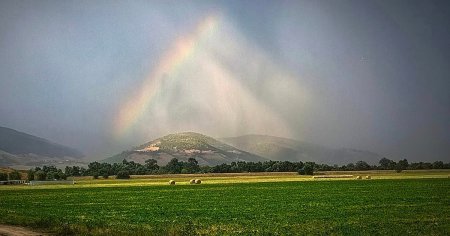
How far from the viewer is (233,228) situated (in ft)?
107

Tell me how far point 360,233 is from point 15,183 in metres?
151

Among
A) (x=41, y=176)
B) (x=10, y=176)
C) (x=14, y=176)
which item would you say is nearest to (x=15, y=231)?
(x=10, y=176)

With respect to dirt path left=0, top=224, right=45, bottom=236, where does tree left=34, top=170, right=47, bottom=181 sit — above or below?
above

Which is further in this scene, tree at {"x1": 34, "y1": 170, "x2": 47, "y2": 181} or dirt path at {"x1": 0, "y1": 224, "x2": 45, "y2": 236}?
tree at {"x1": 34, "y1": 170, "x2": 47, "y2": 181}

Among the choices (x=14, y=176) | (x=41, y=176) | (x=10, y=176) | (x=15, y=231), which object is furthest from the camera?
(x=41, y=176)

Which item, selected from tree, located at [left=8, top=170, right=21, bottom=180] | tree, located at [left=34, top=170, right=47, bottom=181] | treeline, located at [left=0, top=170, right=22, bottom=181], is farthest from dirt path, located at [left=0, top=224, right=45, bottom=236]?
tree, located at [left=34, top=170, right=47, bottom=181]

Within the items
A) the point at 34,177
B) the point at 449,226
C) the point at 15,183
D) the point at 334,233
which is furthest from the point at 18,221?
the point at 34,177

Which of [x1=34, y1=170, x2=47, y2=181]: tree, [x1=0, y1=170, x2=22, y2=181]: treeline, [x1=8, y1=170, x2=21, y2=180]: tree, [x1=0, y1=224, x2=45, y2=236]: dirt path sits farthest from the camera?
[x1=34, y1=170, x2=47, y2=181]: tree

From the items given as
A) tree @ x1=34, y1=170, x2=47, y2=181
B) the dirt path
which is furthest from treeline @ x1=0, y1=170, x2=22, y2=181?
the dirt path

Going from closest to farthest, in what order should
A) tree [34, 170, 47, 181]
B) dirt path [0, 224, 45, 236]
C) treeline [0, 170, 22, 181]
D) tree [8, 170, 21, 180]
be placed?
1. dirt path [0, 224, 45, 236]
2. treeline [0, 170, 22, 181]
3. tree [8, 170, 21, 180]
4. tree [34, 170, 47, 181]

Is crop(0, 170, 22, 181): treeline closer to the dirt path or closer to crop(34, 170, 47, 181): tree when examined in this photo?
crop(34, 170, 47, 181): tree

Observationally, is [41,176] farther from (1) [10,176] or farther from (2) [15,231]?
(2) [15,231]

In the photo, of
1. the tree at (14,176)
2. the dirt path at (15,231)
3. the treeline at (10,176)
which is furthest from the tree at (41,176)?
→ the dirt path at (15,231)

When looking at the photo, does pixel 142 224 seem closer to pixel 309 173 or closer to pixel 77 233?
pixel 77 233
